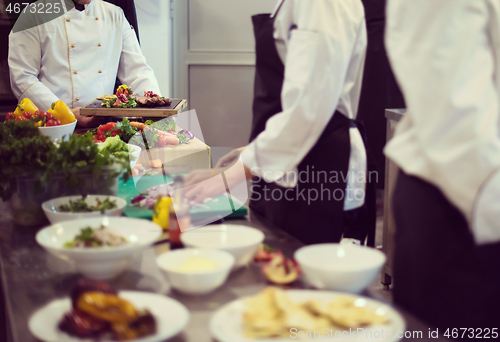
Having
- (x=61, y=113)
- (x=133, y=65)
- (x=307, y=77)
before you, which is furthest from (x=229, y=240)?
(x=133, y=65)

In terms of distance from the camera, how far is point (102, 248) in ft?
2.32

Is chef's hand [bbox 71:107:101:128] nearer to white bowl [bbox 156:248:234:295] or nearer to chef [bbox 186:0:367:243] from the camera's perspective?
chef [bbox 186:0:367:243]

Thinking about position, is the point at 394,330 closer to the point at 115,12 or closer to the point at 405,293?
the point at 405,293

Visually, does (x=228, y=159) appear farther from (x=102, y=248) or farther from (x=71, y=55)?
(x=71, y=55)

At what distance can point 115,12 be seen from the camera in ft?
10.6

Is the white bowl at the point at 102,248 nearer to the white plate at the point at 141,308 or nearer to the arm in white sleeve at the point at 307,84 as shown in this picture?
the white plate at the point at 141,308

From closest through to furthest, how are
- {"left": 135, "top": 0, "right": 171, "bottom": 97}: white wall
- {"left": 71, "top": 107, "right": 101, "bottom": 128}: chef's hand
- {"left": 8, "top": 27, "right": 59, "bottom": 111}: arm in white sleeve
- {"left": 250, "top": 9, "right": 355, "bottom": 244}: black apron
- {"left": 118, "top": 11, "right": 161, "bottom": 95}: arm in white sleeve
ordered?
{"left": 250, "top": 9, "right": 355, "bottom": 244}: black apron
{"left": 71, "top": 107, "right": 101, "bottom": 128}: chef's hand
{"left": 8, "top": 27, "right": 59, "bottom": 111}: arm in white sleeve
{"left": 118, "top": 11, "right": 161, "bottom": 95}: arm in white sleeve
{"left": 135, "top": 0, "right": 171, "bottom": 97}: white wall

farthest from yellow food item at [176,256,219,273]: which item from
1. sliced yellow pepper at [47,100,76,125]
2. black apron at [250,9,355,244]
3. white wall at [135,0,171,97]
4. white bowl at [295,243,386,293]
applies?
white wall at [135,0,171,97]

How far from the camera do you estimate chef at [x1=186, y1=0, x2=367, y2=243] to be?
104 cm

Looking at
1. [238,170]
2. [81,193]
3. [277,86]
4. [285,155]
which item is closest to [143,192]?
[81,193]

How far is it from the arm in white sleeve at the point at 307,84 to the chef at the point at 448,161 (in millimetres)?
269

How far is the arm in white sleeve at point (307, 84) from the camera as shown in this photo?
3.40ft

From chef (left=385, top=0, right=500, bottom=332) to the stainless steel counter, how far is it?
0.21 metres

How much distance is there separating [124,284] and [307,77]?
0.58 m
